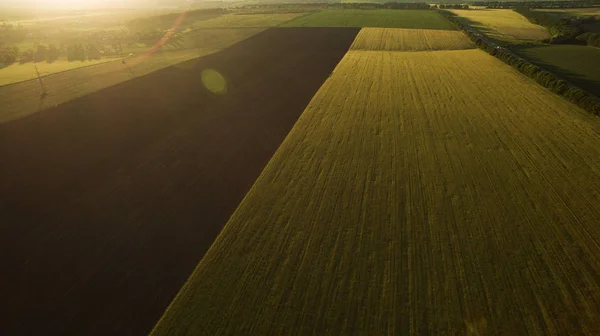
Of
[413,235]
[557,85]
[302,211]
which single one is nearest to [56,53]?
[302,211]

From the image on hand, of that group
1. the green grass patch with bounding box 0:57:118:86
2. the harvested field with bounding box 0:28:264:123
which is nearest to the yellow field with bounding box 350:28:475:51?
the harvested field with bounding box 0:28:264:123

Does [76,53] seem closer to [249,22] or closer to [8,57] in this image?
[8,57]

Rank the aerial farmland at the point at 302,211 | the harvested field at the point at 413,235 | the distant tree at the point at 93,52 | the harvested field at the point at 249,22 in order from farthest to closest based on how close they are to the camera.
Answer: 1. the harvested field at the point at 249,22
2. the distant tree at the point at 93,52
3. the aerial farmland at the point at 302,211
4. the harvested field at the point at 413,235

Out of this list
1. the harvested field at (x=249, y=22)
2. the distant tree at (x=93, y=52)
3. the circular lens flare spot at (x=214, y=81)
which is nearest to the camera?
the circular lens flare spot at (x=214, y=81)

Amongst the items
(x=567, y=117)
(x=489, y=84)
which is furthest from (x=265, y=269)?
(x=489, y=84)

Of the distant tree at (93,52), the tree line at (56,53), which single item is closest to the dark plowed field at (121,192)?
the distant tree at (93,52)

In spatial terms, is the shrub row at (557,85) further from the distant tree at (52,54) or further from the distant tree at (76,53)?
the distant tree at (52,54)

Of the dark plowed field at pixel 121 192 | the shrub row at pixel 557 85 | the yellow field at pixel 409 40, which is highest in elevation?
the yellow field at pixel 409 40
